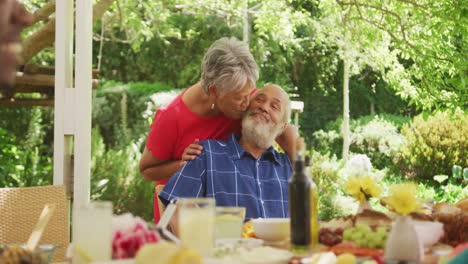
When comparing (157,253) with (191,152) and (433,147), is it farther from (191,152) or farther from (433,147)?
(433,147)

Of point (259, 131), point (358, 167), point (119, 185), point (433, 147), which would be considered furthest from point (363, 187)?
point (433, 147)

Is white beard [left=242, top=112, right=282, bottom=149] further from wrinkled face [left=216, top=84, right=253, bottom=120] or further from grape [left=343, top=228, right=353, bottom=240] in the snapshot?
grape [left=343, top=228, right=353, bottom=240]

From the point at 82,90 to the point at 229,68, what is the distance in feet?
2.18

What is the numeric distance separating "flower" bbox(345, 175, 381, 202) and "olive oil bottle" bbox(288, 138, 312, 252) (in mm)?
426

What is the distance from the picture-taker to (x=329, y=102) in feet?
27.2

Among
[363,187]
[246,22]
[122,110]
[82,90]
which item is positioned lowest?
[363,187]

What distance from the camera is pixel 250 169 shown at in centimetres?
255

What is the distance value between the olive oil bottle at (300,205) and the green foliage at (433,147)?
5.72m

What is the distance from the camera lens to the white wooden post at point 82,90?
9.25 ft

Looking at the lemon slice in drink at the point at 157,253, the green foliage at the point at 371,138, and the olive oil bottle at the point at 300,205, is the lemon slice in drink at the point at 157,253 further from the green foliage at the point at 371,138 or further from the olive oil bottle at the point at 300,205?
the green foliage at the point at 371,138

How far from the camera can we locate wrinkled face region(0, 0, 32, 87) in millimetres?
842

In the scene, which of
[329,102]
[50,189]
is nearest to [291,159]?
[50,189]

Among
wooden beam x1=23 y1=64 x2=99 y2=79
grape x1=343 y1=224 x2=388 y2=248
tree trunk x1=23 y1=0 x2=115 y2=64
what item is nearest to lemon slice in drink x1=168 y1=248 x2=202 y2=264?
grape x1=343 y1=224 x2=388 y2=248

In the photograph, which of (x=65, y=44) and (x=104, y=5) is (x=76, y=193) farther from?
(x=104, y=5)
